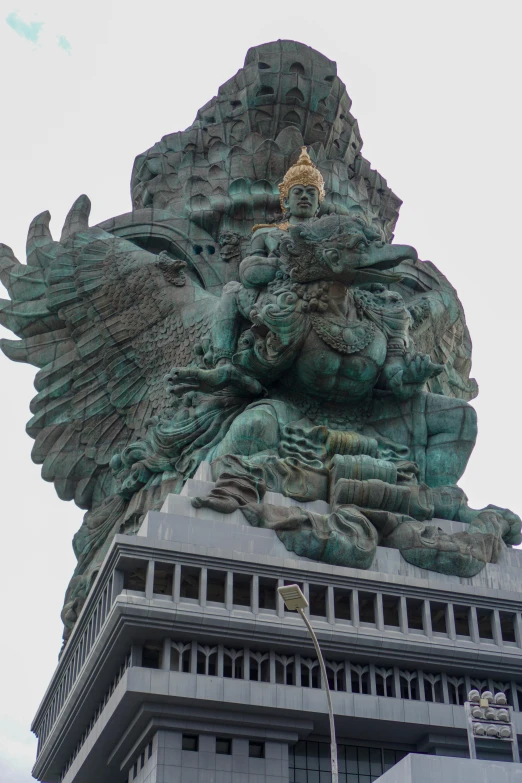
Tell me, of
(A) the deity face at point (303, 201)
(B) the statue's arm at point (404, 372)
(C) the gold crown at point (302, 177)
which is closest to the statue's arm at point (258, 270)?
(A) the deity face at point (303, 201)

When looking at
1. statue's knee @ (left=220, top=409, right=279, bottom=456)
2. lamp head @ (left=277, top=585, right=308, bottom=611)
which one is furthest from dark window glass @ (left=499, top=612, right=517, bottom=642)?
lamp head @ (left=277, top=585, right=308, bottom=611)

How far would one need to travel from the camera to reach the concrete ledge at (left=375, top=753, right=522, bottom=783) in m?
24.9

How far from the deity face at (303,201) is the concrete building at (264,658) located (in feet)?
45.5

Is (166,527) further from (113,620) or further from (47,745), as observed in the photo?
(47,745)

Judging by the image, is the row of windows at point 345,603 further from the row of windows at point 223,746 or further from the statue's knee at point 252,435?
the statue's knee at point 252,435

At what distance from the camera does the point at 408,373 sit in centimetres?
4334

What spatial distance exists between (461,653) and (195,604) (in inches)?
325

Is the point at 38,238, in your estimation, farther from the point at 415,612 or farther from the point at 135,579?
the point at 415,612

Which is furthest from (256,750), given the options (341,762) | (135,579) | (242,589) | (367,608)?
(135,579)

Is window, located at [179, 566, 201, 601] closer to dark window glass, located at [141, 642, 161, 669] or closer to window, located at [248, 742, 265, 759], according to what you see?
dark window glass, located at [141, 642, 161, 669]

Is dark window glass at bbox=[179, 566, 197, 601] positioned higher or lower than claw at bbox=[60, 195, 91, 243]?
lower

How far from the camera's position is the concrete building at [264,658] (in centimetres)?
3356

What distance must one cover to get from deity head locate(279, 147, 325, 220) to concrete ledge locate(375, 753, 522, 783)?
2666cm

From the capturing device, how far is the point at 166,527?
36.0 m
